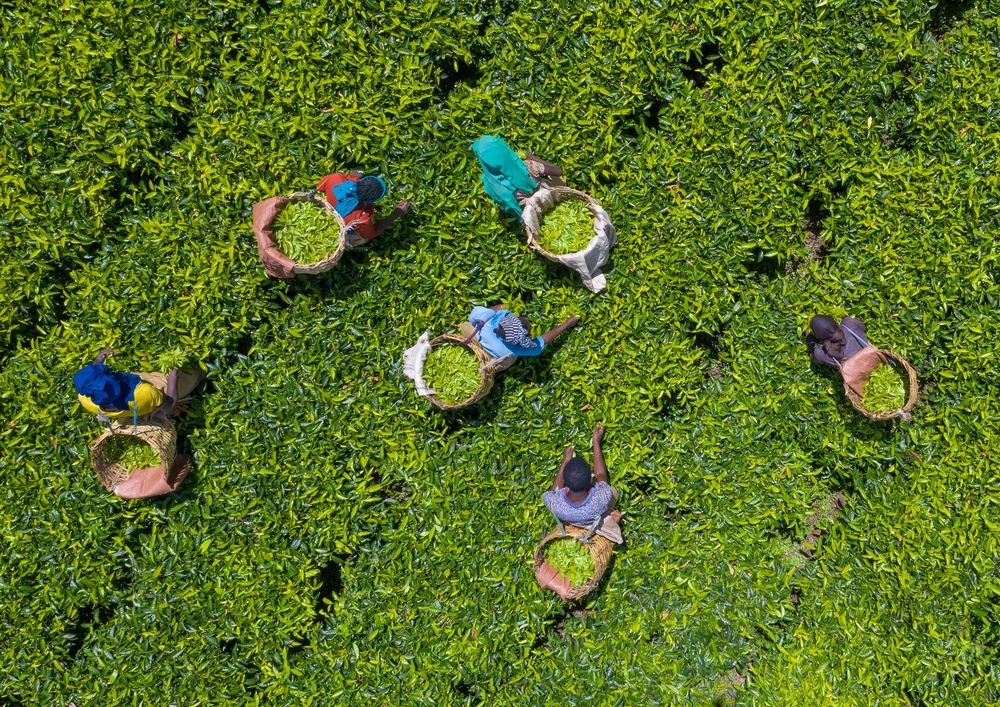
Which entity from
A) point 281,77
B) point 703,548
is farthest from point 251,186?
point 703,548

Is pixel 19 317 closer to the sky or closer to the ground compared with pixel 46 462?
closer to the sky

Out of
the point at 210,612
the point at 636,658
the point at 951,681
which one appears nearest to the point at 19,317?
the point at 210,612

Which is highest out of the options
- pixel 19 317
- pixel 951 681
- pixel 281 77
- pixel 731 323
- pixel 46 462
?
pixel 281 77

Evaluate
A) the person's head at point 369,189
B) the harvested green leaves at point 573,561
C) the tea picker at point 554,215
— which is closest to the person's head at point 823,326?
the tea picker at point 554,215

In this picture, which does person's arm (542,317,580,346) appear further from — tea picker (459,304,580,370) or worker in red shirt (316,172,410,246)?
worker in red shirt (316,172,410,246)

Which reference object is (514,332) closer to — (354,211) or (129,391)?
(354,211)

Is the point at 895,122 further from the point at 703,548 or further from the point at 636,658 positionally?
the point at 636,658
